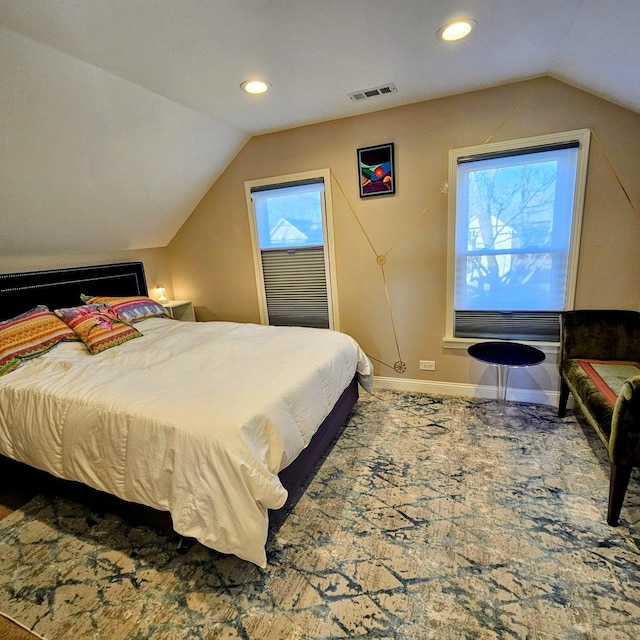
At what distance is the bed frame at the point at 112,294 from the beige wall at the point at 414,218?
28.9 inches

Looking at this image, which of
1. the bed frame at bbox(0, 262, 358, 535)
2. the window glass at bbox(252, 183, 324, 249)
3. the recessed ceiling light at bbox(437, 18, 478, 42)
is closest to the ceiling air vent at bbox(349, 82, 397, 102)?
the recessed ceiling light at bbox(437, 18, 478, 42)

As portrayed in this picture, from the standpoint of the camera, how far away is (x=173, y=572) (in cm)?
163

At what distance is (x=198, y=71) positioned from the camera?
2152mm

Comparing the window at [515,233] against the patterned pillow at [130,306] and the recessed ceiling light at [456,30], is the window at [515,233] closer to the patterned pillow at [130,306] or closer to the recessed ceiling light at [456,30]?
the recessed ceiling light at [456,30]

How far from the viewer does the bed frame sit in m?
1.95

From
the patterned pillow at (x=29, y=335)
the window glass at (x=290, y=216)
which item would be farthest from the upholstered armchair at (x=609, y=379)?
the patterned pillow at (x=29, y=335)

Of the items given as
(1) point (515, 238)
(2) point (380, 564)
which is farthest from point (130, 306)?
(1) point (515, 238)

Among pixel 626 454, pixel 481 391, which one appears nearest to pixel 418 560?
pixel 626 454

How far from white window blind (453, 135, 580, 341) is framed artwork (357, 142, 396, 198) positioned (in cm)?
56

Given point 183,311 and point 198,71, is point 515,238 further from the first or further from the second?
point 183,311

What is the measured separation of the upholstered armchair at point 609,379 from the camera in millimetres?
1635

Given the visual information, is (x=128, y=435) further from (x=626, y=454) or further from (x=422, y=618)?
(x=626, y=454)

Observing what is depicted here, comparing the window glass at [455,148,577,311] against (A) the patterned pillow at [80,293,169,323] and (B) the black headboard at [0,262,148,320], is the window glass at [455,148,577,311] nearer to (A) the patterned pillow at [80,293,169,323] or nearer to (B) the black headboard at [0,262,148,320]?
(A) the patterned pillow at [80,293,169,323]

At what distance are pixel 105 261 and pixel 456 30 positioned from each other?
342cm
